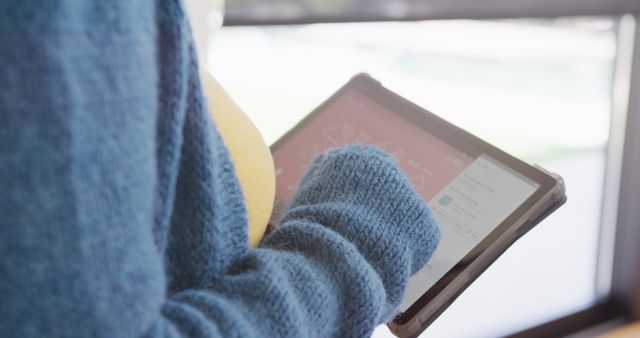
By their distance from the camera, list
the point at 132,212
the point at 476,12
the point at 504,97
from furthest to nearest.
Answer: the point at 504,97 < the point at 476,12 < the point at 132,212

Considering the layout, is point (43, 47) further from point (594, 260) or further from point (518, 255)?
point (594, 260)

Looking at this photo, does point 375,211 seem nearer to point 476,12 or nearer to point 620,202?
point 476,12

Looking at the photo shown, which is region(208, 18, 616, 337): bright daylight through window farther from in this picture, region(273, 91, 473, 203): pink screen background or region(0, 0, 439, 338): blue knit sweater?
region(0, 0, 439, 338): blue knit sweater

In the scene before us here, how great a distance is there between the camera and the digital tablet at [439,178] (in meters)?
0.54

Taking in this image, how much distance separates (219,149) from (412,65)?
1478 mm

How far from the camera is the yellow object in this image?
0.43 metres

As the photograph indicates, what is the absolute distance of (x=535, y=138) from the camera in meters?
1.88

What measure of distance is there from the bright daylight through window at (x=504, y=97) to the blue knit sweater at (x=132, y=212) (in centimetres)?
56

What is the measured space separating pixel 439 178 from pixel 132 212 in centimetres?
37

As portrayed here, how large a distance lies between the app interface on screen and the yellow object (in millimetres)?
162

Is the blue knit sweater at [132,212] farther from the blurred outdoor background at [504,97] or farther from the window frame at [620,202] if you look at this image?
the window frame at [620,202]

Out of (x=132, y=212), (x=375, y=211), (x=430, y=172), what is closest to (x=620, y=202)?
(x=430, y=172)

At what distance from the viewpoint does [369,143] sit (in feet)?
2.18

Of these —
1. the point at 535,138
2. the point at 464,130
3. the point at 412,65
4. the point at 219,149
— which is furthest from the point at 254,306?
the point at 535,138
